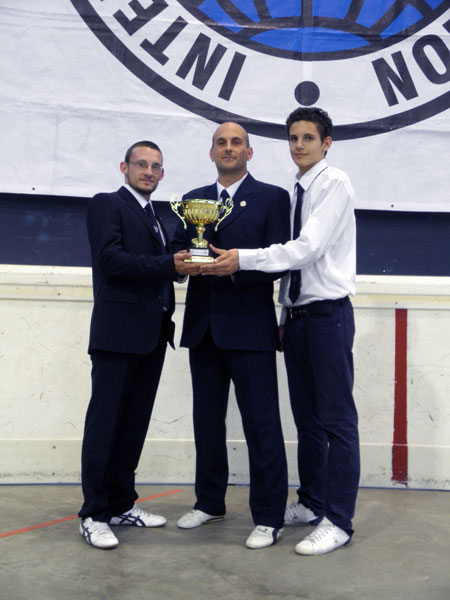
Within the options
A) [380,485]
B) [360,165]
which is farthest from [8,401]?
[360,165]

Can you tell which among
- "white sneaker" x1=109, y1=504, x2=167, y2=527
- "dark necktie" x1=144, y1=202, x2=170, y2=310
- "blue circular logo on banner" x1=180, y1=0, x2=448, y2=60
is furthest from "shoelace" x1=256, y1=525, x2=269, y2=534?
"blue circular logo on banner" x1=180, y1=0, x2=448, y2=60

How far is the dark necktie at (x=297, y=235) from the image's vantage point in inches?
111

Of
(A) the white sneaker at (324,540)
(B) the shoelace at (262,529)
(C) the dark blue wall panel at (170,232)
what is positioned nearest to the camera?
(A) the white sneaker at (324,540)

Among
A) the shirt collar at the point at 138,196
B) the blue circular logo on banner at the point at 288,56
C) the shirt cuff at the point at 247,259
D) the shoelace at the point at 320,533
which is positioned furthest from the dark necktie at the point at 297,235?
the blue circular logo on banner at the point at 288,56

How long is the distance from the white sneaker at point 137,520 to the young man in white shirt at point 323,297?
0.62 metres

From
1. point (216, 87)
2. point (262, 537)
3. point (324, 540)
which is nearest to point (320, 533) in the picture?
point (324, 540)

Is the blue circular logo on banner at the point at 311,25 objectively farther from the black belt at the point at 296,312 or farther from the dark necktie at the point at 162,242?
the black belt at the point at 296,312

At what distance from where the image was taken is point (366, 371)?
149 inches

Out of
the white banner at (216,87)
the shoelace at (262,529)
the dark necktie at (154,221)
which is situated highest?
the white banner at (216,87)

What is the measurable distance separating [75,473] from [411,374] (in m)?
1.75

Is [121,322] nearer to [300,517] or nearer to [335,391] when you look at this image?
[335,391]

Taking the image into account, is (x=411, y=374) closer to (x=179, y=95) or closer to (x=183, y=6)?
(x=179, y=95)

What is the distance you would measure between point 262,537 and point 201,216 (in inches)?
46.9

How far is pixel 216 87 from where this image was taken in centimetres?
383
